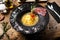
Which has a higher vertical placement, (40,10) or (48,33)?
(40,10)

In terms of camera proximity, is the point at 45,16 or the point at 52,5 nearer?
the point at 45,16

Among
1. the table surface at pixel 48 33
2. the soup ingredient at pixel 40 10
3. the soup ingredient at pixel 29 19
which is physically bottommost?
the table surface at pixel 48 33

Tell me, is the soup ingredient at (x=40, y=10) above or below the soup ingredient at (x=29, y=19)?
above

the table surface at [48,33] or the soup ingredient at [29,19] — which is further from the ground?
the soup ingredient at [29,19]

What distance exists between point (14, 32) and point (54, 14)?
0.30 m

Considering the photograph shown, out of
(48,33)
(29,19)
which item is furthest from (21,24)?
(48,33)

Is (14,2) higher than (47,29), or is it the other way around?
(14,2)

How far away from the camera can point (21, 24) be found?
1.25 metres

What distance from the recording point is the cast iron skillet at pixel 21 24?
1215 mm

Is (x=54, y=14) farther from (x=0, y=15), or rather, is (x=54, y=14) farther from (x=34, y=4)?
(x=0, y=15)

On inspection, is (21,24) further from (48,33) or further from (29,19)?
(48,33)

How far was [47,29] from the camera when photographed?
131 cm

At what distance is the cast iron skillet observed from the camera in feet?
3.99

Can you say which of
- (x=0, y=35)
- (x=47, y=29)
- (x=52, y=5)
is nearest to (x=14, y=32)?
(x=0, y=35)
